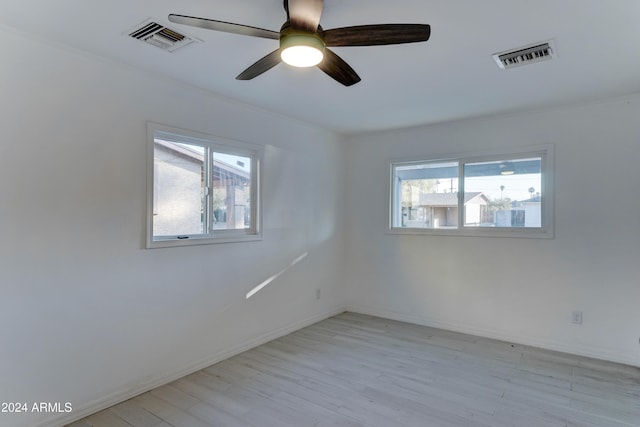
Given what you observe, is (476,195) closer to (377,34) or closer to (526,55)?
(526,55)

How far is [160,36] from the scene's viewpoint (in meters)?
2.20

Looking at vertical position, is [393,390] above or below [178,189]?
below

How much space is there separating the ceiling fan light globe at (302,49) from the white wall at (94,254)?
5.11 ft

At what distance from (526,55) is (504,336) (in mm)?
2858

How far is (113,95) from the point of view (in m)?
Answer: 2.56

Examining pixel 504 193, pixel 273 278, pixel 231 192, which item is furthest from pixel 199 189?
pixel 504 193

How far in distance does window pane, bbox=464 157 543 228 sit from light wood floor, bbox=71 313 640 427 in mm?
1337

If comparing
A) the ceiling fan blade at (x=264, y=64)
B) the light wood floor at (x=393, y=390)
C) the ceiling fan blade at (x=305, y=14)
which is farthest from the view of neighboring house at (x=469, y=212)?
the ceiling fan blade at (x=305, y=14)

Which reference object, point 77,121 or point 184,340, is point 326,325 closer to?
point 184,340

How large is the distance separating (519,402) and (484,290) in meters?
1.56

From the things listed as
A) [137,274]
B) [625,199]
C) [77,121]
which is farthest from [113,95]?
[625,199]

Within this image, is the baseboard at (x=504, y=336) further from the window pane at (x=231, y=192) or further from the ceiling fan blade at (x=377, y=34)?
the ceiling fan blade at (x=377, y=34)

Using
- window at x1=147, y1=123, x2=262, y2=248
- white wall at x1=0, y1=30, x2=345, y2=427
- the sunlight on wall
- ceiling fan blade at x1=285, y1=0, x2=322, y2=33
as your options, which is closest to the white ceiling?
white wall at x1=0, y1=30, x2=345, y2=427

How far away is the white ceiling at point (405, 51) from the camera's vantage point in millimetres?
1890
